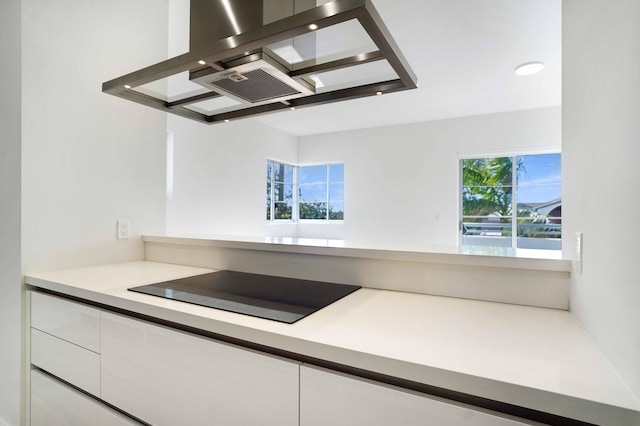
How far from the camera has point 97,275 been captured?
62.1 inches

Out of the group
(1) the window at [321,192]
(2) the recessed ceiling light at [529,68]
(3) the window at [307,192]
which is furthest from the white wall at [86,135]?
(1) the window at [321,192]

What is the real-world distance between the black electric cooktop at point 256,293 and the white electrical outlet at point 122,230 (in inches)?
26.3

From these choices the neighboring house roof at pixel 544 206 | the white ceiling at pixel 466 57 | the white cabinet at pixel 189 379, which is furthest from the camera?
the neighboring house roof at pixel 544 206

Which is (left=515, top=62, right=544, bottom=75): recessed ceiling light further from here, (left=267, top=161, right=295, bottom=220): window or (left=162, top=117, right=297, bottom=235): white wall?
(left=267, top=161, right=295, bottom=220): window

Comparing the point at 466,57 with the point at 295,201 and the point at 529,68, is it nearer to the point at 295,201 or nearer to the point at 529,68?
the point at 529,68

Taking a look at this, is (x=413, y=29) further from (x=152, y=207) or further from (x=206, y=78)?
(x=152, y=207)

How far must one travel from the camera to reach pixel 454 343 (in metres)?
0.78

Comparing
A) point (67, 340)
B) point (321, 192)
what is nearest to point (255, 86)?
point (67, 340)

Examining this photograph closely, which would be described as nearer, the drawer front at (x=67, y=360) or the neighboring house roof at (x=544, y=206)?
the drawer front at (x=67, y=360)

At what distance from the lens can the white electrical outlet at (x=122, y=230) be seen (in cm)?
190

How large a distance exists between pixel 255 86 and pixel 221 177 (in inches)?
158

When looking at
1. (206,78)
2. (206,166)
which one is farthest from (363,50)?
(206,166)

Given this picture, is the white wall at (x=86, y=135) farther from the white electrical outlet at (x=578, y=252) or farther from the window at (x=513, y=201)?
the window at (x=513, y=201)

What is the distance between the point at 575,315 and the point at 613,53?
707 mm
